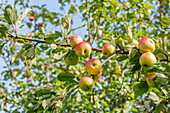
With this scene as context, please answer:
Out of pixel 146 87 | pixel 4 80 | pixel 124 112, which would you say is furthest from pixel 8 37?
pixel 4 80

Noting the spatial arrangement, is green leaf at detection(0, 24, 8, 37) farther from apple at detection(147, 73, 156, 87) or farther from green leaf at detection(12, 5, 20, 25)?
apple at detection(147, 73, 156, 87)

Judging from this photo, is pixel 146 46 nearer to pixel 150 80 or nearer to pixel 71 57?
pixel 150 80

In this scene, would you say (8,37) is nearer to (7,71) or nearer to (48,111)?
(48,111)

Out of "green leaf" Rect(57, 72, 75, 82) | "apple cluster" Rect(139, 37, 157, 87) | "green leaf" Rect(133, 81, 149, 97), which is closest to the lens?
"apple cluster" Rect(139, 37, 157, 87)

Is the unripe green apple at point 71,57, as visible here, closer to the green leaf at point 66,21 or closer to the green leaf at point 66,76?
the green leaf at point 66,76

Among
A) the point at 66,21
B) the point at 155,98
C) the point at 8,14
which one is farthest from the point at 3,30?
the point at 155,98

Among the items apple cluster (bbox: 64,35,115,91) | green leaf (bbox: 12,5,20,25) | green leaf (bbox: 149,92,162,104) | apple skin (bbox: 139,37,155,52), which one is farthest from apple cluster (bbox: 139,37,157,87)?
green leaf (bbox: 12,5,20,25)

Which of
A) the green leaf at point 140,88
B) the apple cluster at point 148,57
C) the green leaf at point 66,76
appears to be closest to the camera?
the apple cluster at point 148,57

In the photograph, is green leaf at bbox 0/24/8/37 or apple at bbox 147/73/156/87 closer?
apple at bbox 147/73/156/87

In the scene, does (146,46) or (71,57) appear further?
(71,57)

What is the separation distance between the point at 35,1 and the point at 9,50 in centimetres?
137

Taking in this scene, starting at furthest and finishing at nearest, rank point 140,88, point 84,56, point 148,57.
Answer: point 84,56, point 140,88, point 148,57

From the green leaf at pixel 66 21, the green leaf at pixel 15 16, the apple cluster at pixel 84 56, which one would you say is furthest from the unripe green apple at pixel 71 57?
the green leaf at pixel 15 16

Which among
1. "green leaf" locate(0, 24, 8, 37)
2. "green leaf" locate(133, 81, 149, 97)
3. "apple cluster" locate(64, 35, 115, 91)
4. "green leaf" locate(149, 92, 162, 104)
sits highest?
"green leaf" locate(0, 24, 8, 37)
